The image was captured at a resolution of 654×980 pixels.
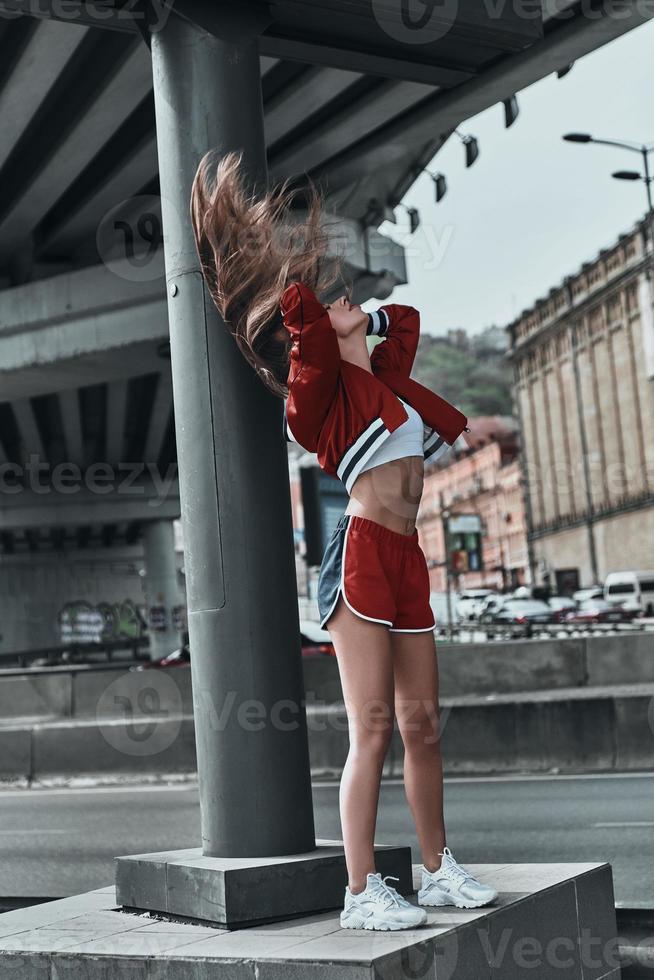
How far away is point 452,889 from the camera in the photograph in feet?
13.2

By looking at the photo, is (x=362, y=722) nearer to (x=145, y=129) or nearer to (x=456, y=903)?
(x=456, y=903)

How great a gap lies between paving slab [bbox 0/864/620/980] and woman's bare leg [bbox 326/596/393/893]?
26 cm

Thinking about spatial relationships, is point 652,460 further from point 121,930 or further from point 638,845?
point 121,930

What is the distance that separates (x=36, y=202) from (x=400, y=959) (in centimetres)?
1385

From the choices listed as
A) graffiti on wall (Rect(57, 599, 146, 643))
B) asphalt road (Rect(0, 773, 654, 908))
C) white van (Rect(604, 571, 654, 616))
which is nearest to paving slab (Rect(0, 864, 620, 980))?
asphalt road (Rect(0, 773, 654, 908))

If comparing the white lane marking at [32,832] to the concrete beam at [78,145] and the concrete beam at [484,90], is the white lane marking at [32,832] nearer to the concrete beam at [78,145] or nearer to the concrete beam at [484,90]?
the concrete beam at [78,145]

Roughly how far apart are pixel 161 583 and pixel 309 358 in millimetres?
51726

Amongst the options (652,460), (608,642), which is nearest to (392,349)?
(608,642)

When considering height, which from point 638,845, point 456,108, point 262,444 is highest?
point 456,108

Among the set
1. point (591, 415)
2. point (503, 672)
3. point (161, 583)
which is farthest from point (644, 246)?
point (503, 672)

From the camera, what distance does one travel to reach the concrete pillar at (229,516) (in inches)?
Answer: 174

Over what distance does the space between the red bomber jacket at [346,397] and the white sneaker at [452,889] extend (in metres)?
1.29

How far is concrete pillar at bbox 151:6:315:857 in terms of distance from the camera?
174 inches

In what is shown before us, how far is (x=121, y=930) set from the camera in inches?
160
